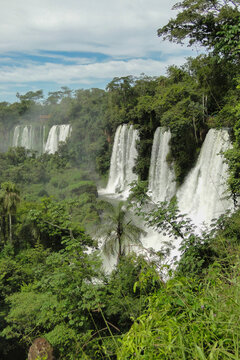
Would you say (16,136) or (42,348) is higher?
(16,136)

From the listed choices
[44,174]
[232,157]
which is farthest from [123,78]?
[232,157]

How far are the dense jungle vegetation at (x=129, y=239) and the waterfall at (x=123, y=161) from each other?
4.56ft

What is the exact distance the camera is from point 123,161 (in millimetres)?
28312

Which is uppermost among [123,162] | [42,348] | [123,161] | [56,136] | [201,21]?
[201,21]

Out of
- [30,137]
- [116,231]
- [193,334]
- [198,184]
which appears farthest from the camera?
[30,137]

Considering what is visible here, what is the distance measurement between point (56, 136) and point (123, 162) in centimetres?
1891

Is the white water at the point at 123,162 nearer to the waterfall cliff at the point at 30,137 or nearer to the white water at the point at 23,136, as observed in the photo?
the waterfall cliff at the point at 30,137

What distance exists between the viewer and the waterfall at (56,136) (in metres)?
42.3

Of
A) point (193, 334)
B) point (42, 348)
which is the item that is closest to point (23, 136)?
point (42, 348)

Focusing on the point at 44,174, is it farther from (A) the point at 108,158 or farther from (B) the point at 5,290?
(B) the point at 5,290

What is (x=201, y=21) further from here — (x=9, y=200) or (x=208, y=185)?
(x=9, y=200)

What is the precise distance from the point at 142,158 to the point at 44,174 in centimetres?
1686

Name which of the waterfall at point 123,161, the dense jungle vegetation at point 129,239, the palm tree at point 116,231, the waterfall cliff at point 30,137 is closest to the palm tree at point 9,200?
the dense jungle vegetation at point 129,239

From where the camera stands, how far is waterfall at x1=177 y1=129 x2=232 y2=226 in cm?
1328
